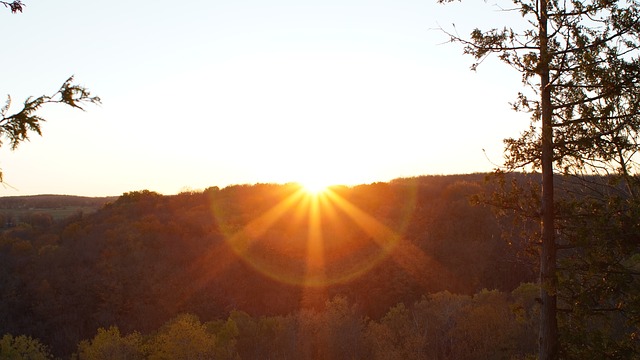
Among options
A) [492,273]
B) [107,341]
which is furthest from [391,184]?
[107,341]

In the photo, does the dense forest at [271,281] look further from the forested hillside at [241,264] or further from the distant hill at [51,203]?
the distant hill at [51,203]

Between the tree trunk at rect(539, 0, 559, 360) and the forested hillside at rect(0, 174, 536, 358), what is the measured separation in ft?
28.3

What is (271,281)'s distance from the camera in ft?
85.1

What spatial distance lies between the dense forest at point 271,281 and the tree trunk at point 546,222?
5.81 m

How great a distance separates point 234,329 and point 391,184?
89.1ft

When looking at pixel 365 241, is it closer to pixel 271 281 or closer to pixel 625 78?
pixel 271 281

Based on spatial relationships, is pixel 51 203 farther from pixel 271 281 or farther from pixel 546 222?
pixel 546 222

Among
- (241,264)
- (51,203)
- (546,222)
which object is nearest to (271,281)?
(241,264)

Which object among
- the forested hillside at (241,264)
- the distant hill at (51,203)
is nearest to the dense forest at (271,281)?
the forested hillside at (241,264)

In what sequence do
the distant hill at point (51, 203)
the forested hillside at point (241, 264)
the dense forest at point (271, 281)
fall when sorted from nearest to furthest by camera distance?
the dense forest at point (271, 281) → the forested hillside at point (241, 264) → the distant hill at point (51, 203)

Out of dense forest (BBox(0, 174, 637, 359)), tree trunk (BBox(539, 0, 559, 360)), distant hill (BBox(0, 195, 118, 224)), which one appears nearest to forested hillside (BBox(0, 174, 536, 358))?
dense forest (BBox(0, 174, 637, 359))

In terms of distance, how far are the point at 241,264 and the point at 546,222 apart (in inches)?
842

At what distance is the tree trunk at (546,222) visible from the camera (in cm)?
707

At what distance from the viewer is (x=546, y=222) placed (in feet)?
23.8
